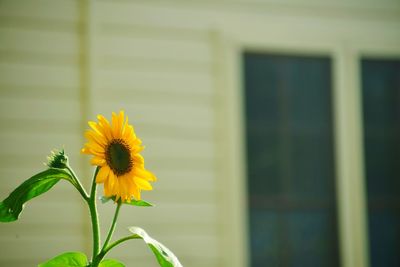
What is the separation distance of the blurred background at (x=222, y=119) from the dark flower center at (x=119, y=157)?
99.8 inches

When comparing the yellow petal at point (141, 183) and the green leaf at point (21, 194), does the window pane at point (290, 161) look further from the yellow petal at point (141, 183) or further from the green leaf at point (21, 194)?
the green leaf at point (21, 194)

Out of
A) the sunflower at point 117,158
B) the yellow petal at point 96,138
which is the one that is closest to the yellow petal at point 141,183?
the sunflower at point 117,158

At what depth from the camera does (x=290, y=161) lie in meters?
4.58

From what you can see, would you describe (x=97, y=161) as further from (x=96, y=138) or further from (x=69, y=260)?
(x=69, y=260)

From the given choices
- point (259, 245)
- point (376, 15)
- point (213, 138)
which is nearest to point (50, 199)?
point (213, 138)

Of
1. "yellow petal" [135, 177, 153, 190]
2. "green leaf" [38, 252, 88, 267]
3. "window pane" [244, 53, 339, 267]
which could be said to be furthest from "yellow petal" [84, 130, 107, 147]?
"window pane" [244, 53, 339, 267]

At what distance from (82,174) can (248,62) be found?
52.1 inches

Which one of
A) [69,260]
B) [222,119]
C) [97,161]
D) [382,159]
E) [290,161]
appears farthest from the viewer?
[382,159]

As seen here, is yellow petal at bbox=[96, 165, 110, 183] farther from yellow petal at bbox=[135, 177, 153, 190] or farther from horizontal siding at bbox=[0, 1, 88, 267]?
horizontal siding at bbox=[0, 1, 88, 267]

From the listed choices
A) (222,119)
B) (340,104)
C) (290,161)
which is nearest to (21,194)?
(222,119)

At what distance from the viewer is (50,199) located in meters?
3.94

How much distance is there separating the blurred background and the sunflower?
8.29ft

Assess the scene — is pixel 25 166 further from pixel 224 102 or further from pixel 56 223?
pixel 224 102

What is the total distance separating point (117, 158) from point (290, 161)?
10.5 ft
